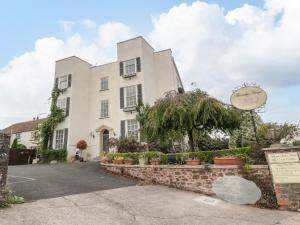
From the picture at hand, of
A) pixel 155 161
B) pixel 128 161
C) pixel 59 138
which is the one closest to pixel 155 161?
pixel 155 161

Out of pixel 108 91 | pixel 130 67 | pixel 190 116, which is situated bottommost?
pixel 190 116

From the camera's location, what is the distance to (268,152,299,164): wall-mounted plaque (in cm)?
721

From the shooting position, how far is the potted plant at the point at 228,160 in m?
8.54

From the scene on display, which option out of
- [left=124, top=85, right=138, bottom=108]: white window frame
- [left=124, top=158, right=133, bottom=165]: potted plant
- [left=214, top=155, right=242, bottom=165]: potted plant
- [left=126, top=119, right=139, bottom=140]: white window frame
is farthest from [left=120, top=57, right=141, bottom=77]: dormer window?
[left=214, top=155, right=242, bottom=165]: potted plant

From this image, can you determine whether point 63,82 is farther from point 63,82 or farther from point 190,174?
point 190,174

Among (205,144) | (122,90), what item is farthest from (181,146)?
(122,90)

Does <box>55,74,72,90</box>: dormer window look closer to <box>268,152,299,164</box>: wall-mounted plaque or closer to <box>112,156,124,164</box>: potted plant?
<box>112,156,124,164</box>: potted plant

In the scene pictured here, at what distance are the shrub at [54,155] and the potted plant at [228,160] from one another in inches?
563

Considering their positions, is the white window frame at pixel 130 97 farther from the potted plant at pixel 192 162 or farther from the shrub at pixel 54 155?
the potted plant at pixel 192 162

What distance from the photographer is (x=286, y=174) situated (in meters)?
7.17

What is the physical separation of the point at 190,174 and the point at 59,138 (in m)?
14.6

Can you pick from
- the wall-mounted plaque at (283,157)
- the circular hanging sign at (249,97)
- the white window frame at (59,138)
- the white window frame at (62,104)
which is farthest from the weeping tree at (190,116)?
the white window frame at (62,104)

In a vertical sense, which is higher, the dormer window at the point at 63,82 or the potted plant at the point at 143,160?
the dormer window at the point at 63,82

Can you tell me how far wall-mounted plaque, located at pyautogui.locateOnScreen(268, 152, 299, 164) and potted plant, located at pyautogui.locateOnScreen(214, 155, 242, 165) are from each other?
120 cm
